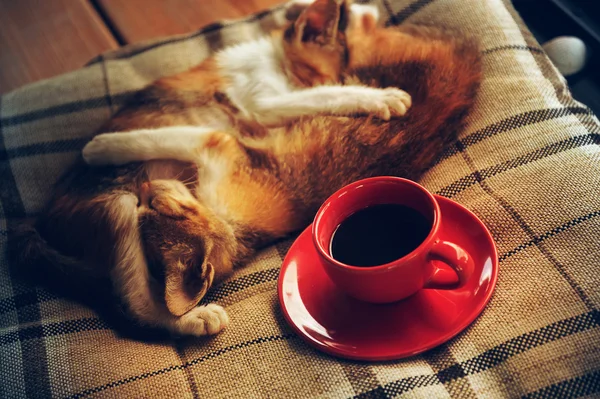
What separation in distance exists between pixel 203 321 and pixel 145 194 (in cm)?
31

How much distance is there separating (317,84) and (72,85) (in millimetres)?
659

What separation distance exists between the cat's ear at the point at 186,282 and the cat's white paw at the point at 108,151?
292mm

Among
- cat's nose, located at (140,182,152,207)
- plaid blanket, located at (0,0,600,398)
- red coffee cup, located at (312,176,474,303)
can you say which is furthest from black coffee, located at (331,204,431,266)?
cat's nose, located at (140,182,152,207)

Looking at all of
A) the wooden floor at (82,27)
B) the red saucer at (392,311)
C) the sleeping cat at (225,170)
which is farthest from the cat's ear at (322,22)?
the red saucer at (392,311)

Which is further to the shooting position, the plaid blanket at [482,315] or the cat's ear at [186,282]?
the cat's ear at [186,282]

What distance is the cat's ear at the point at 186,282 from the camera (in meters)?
0.95

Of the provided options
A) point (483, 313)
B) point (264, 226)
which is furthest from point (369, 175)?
point (483, 313)

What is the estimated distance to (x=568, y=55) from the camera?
1.38 m

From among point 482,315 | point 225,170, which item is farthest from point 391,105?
point 482,315

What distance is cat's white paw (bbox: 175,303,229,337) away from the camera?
911 millimetres

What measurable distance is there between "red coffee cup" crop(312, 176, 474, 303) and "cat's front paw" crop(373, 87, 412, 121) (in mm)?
332

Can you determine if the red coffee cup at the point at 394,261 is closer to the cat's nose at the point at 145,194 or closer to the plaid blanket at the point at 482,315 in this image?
the plaid blanket at the point at 482,315

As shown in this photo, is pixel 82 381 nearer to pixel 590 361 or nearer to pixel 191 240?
pixel 191 240

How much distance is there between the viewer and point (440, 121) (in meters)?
1.08
